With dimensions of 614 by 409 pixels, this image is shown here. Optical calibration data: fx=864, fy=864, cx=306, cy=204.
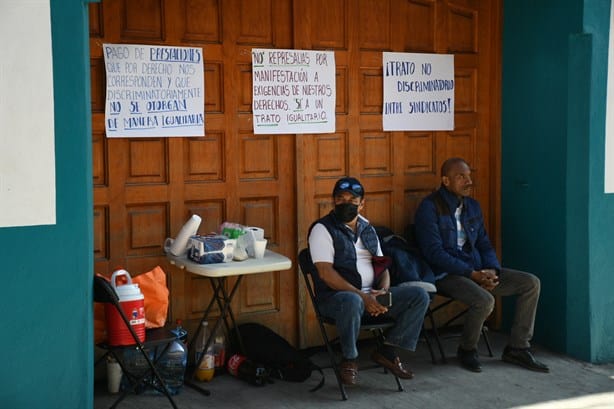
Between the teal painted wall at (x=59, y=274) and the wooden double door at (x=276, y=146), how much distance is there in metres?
1.04

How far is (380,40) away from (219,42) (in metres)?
1.38

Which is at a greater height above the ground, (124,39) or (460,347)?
(124,39)

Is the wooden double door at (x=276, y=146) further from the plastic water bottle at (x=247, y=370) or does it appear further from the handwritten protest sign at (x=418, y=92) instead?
the plastic water bottle at (x=247, y=370)

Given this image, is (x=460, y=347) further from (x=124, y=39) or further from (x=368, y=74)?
(x=124, y=39)

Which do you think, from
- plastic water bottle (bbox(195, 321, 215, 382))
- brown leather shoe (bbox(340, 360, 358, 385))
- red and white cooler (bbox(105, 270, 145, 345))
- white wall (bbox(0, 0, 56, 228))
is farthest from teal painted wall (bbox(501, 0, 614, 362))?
white wall (bbox(0, 0, 56, 228))

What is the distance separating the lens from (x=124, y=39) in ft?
19.0

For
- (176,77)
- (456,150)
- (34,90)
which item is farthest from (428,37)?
(34,90)

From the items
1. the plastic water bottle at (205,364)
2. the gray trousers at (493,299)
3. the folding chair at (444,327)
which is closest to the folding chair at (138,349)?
the plastic water bottle at (205,364)

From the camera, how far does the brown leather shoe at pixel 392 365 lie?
5.91 meters

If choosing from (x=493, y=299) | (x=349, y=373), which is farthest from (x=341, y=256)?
(x=493, y=299)

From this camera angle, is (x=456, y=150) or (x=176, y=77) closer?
(x=176, y=77)

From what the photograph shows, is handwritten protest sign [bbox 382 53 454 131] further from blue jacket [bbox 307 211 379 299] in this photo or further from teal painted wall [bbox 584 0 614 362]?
blue jacket [bbox 307 211 379 299]

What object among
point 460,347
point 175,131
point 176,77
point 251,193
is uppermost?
point 176,77

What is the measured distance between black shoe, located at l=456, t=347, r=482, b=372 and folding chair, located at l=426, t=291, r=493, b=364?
6.0 inches
